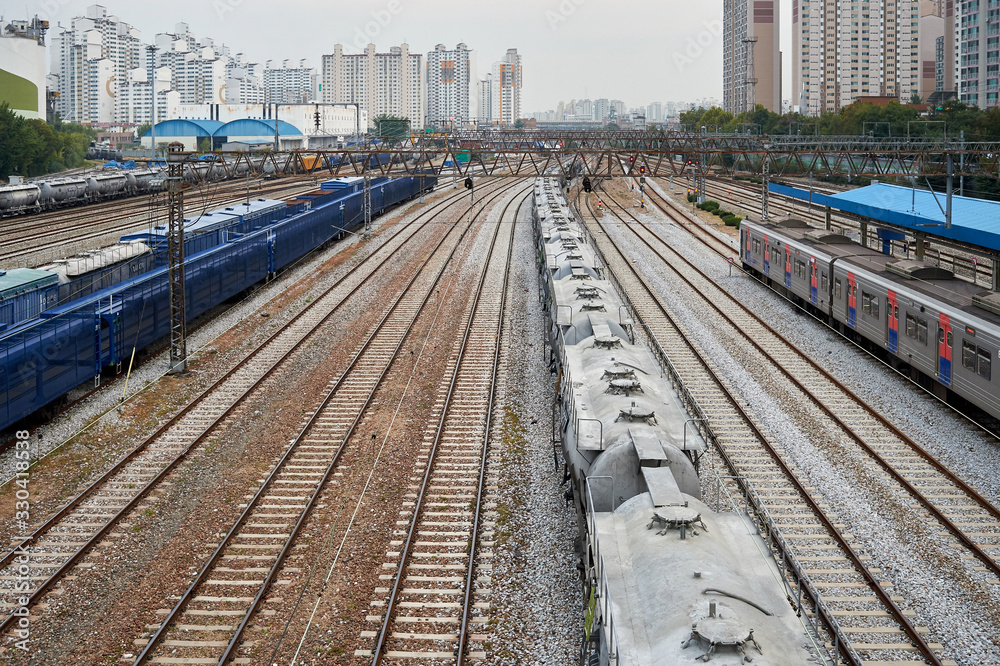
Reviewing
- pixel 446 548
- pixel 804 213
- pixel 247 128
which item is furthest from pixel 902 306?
pixel 247 128

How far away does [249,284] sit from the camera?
115 feet

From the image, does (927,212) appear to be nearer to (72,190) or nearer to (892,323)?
(892,323)

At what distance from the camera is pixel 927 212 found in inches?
1245

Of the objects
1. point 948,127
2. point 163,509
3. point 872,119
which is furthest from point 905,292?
point 872,119

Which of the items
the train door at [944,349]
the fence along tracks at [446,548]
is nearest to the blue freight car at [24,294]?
the fence along tracks at [446,548]

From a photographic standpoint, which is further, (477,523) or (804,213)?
(804,213)

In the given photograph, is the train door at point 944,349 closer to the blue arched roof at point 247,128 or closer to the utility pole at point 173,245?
the utility pole at point 173,245

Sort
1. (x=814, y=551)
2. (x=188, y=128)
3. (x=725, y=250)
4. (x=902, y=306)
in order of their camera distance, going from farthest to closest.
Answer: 1. (x=188, y=128)
2. (x=725, y=250)
3. (x=902, y=306)
4. (x=814, y=551)

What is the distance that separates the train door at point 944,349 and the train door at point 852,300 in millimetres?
5420

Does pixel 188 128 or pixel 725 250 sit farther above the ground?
pixel 188 128

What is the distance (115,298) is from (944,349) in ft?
69.9

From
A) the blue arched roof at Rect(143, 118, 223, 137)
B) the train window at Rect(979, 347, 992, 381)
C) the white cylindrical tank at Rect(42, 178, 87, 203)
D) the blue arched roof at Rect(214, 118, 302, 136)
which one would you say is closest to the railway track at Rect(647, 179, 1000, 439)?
the train window at Rect(979, 347, 992, 381)

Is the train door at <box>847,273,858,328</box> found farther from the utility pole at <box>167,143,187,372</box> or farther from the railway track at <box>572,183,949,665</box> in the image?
the utility pole at <box>167,143,187,372</box>

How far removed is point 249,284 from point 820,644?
99.1 feet
